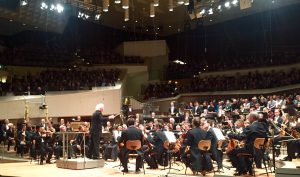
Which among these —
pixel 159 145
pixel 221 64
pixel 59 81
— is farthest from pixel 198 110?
pixel 159 145

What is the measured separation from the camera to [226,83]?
2348cm

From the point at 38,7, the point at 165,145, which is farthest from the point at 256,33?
the point at 165,145

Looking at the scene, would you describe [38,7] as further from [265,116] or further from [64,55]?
[265,116]

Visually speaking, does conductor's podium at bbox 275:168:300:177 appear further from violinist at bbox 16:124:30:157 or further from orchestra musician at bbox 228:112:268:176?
violinist at bbox 16:124:30:157

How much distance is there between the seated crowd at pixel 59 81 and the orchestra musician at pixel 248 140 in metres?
14.1

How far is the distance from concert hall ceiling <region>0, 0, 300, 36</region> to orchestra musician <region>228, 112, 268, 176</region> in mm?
10793

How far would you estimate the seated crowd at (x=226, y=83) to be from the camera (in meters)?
21.3

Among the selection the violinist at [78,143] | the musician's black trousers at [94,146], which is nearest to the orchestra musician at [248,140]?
the musician's black trousers at [94,146]

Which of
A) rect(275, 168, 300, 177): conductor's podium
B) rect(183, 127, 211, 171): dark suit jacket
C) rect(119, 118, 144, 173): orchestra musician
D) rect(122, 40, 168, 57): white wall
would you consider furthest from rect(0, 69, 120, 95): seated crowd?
rect(275, 168, 300, 177): conductor's podium

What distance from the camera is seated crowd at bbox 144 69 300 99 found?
2128 cm

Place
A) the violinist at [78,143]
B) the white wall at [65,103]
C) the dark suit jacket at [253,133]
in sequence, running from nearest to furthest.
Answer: the dark suit jacket at [253,133] < the violinist at [78,143] < the white wall at [65,103]

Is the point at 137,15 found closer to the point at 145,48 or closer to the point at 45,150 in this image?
the point at 145,48

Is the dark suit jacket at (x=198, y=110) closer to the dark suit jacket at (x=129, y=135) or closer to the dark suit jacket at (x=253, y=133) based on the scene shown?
the dark suit jacket at (x=129, y=135)

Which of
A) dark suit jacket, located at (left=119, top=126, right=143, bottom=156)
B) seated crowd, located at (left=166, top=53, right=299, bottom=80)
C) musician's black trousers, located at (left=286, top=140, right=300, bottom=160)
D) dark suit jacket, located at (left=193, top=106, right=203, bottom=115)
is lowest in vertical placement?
musician's black trousers, located at (left=286, top=140, right=300, bottom=160)
